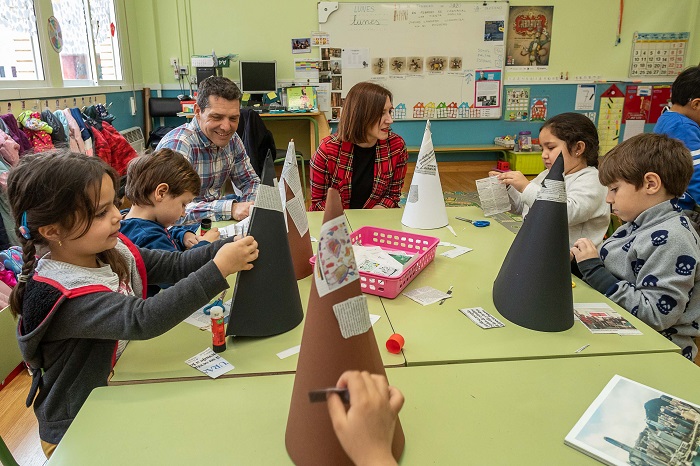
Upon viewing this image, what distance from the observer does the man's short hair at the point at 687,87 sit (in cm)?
244

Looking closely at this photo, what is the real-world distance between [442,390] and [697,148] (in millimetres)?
2266

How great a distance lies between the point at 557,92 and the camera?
611cm

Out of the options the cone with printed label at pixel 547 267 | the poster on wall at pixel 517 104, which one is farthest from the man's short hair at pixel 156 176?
the poster on wall at pixel 517 104

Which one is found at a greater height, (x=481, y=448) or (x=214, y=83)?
(x=214, y=83)

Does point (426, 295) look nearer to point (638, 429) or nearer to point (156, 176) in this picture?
point (638, 429)

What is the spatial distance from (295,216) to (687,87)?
2225 millimetres

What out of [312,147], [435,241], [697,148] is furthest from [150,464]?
[312,147]

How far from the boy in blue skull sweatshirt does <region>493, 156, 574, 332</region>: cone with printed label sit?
0.98 ft

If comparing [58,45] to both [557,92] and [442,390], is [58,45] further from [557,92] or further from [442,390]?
[557,92]

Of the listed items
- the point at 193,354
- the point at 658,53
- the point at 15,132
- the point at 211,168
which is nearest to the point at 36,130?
the point at 15,132

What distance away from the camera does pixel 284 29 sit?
5645 mm

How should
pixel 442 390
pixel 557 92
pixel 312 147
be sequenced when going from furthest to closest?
pixel 557 92, pixel 312 147, pixel 442 390

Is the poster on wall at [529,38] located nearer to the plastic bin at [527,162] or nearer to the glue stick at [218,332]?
the plastic bin at [527,162]

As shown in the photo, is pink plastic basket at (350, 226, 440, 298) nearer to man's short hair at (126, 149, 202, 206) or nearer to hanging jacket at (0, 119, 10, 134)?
man's short hair at (126, 149, 202, 206)
